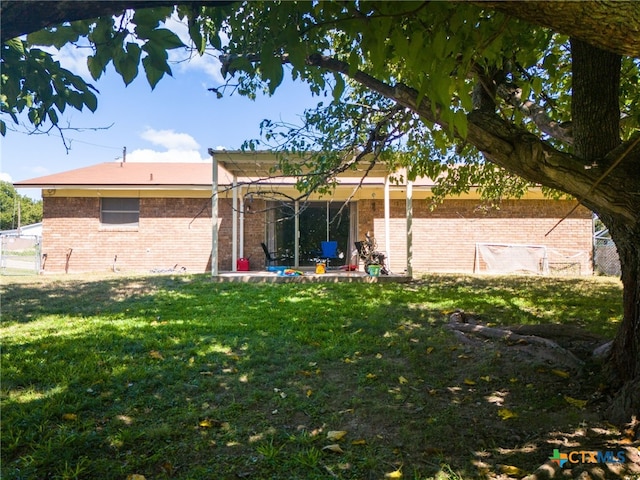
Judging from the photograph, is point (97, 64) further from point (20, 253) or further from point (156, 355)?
point (20, 253)

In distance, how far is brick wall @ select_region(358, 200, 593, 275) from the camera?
1390 centimetres

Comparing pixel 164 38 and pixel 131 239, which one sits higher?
pixel 164 38

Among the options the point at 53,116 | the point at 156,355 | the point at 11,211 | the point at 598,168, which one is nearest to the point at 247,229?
the point at 156,355

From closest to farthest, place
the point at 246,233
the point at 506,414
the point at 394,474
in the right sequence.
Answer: the point at 394,474 → the point at 506,414 → the point at 246,233

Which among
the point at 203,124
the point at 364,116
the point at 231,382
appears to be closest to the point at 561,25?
the point at 231,382

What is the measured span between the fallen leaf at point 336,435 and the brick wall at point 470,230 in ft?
38.1

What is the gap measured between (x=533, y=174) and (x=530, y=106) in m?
1.76

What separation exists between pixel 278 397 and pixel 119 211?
1313 cm

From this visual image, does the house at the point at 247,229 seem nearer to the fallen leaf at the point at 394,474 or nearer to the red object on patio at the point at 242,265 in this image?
the red object on patio at the point at 242,265

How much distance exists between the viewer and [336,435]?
2535 millimetres

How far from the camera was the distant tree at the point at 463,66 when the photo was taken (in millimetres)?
1481

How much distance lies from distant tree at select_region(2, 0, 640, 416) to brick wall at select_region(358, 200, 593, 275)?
31.3 feet

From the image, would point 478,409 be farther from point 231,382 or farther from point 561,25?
point 561,25

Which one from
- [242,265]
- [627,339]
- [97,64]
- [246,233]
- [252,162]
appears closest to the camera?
[97,64]
